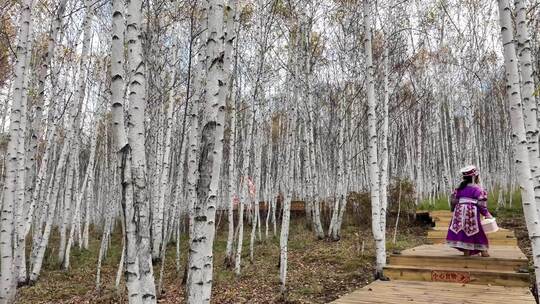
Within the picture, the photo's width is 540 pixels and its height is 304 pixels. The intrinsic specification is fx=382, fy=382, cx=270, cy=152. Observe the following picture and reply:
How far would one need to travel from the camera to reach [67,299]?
25.5 ft

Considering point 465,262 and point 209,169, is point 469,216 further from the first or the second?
point 209,169

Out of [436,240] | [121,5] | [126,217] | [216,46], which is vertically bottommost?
[436,240]

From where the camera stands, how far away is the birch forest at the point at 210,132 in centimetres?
311

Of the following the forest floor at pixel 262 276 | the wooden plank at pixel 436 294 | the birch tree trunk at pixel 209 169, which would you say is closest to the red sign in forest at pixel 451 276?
the wooden plank at pixel 436 294

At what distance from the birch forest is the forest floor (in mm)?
59

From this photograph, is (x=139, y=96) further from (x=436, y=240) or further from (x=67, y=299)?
(x=436, y=240)

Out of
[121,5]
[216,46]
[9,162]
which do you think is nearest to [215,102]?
[216,46]

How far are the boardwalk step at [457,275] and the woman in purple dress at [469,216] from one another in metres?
0.55

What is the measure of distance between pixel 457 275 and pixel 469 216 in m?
0.96

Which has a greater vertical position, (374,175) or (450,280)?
(374,175)

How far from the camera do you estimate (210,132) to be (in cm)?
311

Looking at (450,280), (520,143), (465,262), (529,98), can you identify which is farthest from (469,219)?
(529,98)

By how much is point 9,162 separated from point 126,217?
3545 millimetres

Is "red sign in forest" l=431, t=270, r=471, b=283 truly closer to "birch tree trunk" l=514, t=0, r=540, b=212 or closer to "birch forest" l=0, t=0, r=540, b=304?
"birch forest" l=0, t=0, r=540, b=304
